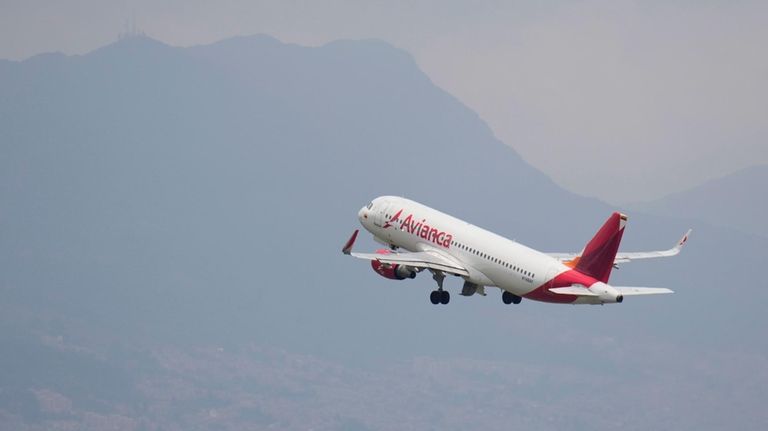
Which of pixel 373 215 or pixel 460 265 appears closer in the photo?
pixel 460 265

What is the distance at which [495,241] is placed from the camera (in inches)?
4139

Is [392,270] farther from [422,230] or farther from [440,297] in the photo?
[422,230]

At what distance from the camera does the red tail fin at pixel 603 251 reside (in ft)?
329

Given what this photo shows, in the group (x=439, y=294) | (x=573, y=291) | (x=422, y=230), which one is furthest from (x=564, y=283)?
(x=422, y=230)

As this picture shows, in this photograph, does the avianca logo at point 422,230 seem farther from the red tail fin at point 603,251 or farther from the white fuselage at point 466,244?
the red tail fin at point 603,251

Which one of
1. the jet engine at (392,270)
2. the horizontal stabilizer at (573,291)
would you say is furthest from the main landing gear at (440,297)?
the horizontal stabilizer at (573,291)

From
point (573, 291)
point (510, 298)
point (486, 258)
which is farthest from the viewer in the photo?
point (510, 298)

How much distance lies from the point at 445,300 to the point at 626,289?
16.4 meters

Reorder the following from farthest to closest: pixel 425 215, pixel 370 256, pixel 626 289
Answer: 1. pixel 425 215
2. pixel 370 256
3. pixel 626 289

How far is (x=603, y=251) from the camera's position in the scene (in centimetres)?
10062

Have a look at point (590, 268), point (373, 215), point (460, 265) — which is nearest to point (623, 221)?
point (590, 268)

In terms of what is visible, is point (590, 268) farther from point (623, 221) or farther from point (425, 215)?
point (425, 215)

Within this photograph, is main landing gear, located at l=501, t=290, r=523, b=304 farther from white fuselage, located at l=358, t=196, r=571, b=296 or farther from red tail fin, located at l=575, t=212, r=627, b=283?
red tail fin, located at l=575, t=212, r=627, b=283

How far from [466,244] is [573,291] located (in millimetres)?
10781
